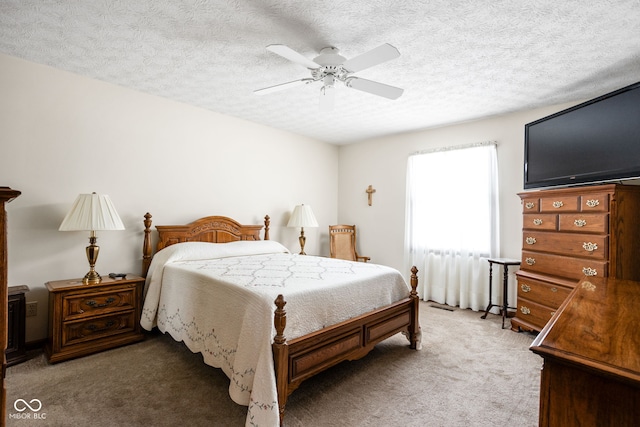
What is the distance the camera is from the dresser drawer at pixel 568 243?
2.62 m

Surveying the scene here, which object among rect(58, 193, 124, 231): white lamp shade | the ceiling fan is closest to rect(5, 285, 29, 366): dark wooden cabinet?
rect(58, 193, 124, 231): white lamp shade

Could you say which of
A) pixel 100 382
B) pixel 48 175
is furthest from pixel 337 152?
pixel 100 382

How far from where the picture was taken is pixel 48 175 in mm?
2850

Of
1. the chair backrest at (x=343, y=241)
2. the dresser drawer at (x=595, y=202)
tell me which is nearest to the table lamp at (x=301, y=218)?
the chair backrest at (x=343, y=241)

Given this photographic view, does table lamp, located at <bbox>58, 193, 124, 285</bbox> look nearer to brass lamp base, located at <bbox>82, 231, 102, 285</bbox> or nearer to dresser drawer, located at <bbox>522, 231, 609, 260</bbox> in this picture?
brass lamp base, located at <bbox>82, 231, 102, 285</bbox>

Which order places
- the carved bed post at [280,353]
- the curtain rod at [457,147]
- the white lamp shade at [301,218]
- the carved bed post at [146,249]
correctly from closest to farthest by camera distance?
1. the carved bed post at [280,353]
2. the carved bed post at [146,249]
3. the curtain rod at [457,147]
4. the white lamp shade at [301,218]

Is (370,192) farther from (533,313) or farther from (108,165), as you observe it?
(108,165)

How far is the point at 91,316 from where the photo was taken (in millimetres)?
2695

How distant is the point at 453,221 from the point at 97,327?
4.23 metres

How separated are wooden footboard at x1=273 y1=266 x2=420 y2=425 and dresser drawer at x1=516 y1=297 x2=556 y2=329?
1246 mm

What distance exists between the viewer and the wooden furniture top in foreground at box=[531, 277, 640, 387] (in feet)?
2.39

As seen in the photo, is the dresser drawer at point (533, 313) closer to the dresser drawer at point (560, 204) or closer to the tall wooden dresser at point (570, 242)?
the tall wooden dresser at point (570, 242)

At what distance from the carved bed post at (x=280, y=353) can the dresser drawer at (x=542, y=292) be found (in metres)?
2.53

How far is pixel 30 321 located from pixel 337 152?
15.4 feet
